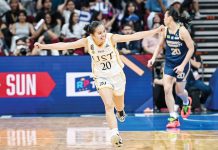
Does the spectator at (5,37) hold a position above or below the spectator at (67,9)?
below

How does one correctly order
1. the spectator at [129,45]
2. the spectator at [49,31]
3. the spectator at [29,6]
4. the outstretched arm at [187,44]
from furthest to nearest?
the spectator at [29,6] → the spectator at [49,31] → the spectator at [129,45] → the outstretched arm at [187,44]

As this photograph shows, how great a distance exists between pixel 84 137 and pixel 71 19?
5711 millimetres

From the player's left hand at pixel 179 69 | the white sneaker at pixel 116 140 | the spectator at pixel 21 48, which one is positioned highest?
the spectator at pixel 21 48

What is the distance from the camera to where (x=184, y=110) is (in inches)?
446

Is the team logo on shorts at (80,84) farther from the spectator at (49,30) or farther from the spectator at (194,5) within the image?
the spectator at (194,5)

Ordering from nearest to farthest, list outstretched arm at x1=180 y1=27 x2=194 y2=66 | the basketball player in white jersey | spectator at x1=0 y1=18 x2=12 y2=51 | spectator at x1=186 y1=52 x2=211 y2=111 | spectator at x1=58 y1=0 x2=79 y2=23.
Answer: the basketball player in white jersey, outstretched arm at x1=180 y1=27 x2=194 y2=66, spectator at x1=186 y1=52 x2=211 y2=111, spectator at x1=0 y1=18 x2=12 y2=51, spectator at x1=58 y1=0 x2=79 y2=23

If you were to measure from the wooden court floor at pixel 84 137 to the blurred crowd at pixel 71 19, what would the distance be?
2750mm

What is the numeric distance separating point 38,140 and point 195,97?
4.81 metres

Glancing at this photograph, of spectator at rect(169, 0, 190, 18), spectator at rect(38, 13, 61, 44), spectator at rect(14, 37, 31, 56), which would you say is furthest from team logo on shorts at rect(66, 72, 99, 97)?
spectator at rect(169, 0, 190, 18)

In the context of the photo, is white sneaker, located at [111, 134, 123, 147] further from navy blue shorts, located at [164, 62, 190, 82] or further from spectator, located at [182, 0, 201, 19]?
spectator, located at [182, 0, 201, 19]

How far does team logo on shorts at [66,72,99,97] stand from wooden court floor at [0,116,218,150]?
1.31m

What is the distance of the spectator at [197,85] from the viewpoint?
42.0 feet

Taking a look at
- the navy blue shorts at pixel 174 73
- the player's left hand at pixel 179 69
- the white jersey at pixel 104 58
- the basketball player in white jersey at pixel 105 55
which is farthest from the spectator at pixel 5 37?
the white jersey at pixel 104 58

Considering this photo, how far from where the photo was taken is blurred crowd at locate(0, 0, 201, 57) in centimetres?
1379
